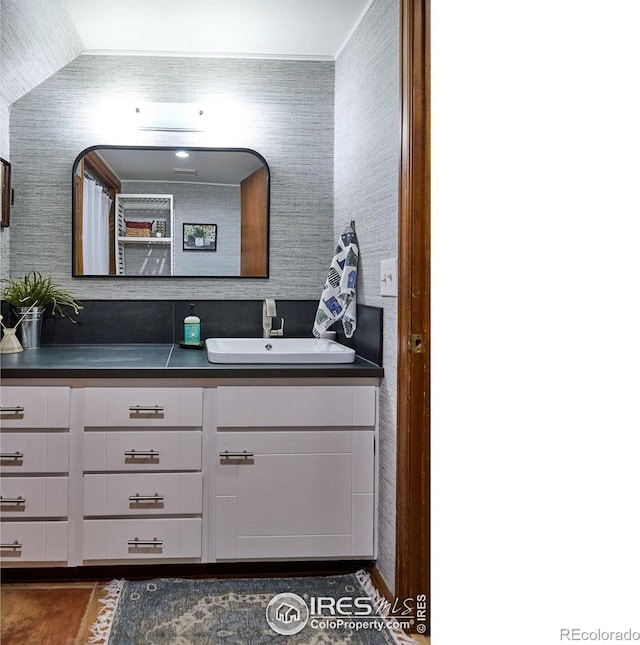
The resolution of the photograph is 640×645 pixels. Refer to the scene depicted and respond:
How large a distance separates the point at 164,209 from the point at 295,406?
117 cm

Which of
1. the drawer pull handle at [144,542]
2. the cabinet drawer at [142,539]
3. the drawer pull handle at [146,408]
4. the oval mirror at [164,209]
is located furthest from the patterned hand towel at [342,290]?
the drawer pull handle at [144,542]

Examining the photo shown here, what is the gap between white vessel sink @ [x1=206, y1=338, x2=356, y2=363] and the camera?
7.23ft

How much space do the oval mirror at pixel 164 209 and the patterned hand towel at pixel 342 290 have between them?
1.55 feet

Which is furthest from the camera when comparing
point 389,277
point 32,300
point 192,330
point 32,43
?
point 192,330

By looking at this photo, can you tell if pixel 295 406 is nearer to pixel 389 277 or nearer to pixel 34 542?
pixel 389 277

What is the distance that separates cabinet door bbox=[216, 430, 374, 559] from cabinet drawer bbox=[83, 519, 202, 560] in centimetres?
10

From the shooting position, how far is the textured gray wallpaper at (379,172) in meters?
2.07

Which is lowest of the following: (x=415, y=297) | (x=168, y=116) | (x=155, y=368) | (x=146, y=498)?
(x=146, y=498)

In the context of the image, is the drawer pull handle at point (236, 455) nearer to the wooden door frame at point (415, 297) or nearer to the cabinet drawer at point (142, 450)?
the cabinet drawer at point (142, 450)

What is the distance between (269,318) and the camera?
2.82 m

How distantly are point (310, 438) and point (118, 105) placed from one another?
68.3 inches

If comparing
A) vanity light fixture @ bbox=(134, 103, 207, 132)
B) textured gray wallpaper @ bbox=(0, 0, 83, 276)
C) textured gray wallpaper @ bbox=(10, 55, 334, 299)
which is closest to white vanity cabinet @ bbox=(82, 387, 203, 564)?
textured gray wallpaper @ bbox=(10, 55, 334, 299)

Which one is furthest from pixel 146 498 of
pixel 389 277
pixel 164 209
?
pixel 164 209
